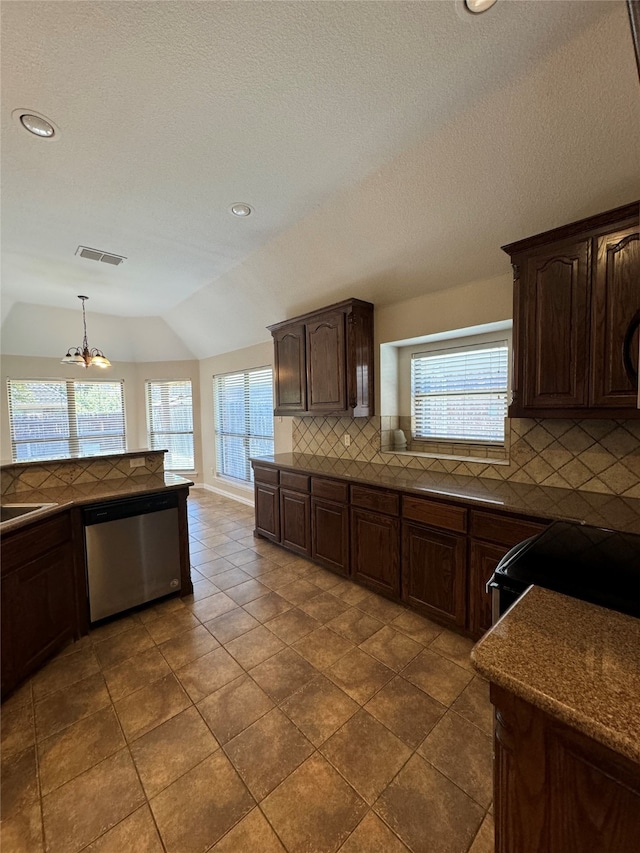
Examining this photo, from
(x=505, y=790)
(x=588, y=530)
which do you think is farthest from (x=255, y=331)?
(x=505, y=790)

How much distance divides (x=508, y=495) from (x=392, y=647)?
Answer: 123cm

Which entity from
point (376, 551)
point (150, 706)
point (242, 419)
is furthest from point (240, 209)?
point (242, 419)

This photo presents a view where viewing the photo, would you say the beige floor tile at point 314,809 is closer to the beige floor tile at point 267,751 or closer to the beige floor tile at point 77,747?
the beige floor tile at point 267,751

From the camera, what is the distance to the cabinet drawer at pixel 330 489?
299 centimetres

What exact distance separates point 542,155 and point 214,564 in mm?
3954

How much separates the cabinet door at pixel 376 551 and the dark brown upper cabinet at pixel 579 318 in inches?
48.7

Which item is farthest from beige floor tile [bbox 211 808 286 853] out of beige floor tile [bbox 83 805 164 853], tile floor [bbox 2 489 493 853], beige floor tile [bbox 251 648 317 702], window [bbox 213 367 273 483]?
window [bbox 213 367 273 483]

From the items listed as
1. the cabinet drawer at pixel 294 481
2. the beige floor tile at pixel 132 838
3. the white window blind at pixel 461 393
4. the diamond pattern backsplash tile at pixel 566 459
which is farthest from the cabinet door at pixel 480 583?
the beige floor tile at pixel 132 838

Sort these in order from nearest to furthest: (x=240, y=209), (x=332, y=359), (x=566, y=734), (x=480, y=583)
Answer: (x=566, y=734), (x=480, y=583), (x=240, y=209), (x=332, y=359)

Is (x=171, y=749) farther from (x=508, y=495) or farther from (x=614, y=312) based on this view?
(x=614, y=312)

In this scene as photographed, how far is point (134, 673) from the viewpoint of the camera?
2.05 meters

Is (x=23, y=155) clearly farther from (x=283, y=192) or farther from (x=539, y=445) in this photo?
(x=539, y=445)

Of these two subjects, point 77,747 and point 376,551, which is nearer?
point 77,747

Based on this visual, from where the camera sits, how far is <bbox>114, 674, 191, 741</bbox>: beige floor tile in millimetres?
1704
